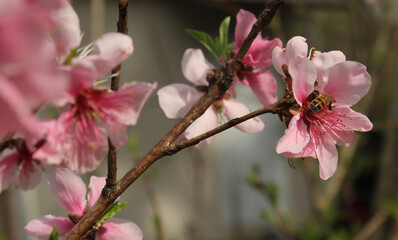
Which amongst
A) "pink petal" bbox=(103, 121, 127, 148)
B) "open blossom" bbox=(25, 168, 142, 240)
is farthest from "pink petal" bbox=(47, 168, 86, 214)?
"pink petal" bbox=(103, 121, 127, 148)

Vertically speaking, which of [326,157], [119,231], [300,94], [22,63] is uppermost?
[22,63]

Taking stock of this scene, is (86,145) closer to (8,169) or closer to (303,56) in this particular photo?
(8,169)

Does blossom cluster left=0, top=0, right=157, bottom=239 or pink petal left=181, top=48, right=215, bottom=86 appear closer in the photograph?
blossom cluster left=0, top=0, right=157, bottom=239

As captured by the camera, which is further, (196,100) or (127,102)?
(196,100)

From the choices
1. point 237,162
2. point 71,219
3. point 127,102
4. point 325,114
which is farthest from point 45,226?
point 237,162

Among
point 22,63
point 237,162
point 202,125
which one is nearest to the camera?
point 22,63

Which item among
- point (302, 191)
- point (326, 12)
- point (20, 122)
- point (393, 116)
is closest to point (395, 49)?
point (326, 12)

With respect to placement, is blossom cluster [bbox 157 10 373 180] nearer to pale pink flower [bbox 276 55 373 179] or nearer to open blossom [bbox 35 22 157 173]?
pale pink flower [bbox 276 55 373 179]
